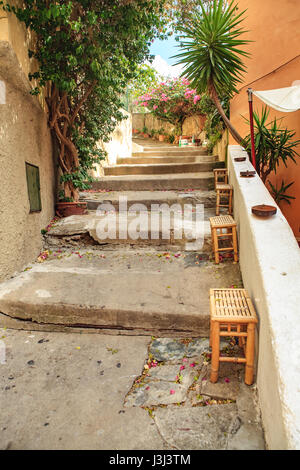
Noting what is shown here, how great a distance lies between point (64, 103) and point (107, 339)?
2.92 meters

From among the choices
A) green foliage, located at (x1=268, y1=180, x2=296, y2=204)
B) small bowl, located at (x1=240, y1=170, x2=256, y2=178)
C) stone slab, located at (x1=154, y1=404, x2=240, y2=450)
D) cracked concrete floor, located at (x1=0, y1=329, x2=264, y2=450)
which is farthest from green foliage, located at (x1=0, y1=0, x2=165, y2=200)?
stone slab, located at (x1=154, y1=404, x2=240, y2=450)

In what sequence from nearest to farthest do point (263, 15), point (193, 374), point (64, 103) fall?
point (193, 374)
point (64, 103)
point (263, 15)

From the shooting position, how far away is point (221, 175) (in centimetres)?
430

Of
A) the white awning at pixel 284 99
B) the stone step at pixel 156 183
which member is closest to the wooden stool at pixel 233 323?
the white awning at pixel 284 99

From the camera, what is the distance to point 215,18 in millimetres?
3711

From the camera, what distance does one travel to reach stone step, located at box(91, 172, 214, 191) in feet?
14.6

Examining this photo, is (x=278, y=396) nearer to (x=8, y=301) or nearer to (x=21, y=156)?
(x=8, y=301)

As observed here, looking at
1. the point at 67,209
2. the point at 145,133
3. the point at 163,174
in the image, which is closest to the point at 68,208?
the point at 67,209

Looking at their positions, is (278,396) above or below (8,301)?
above

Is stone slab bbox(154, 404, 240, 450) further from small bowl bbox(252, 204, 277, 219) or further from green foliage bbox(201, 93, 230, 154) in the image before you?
green foliage bbox(201, 93, 230, 154)

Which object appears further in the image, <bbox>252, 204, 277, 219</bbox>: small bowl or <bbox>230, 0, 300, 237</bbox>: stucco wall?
<bbox>230, 0, 300, 237</bbox>: stucco wall

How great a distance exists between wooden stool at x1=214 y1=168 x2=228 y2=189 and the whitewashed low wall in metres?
2.44

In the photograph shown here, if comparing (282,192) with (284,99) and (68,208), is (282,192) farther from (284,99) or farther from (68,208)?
(68,208)
